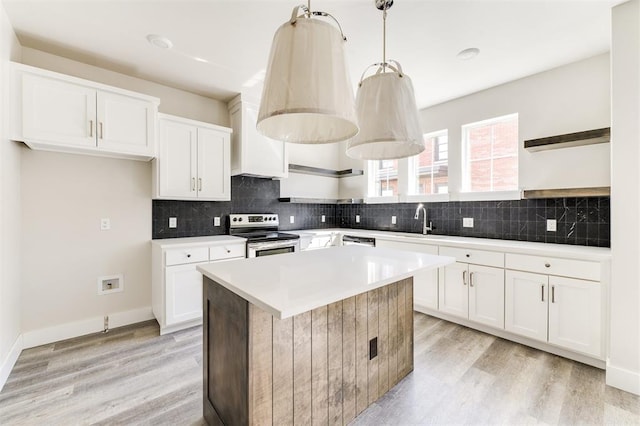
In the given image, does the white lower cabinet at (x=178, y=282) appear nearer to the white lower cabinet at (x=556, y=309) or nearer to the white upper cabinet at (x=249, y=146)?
the white upper cabinet at (x=249, y=146)

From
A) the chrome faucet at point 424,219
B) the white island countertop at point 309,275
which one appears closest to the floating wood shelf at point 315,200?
the chrome faucet at point 424,219

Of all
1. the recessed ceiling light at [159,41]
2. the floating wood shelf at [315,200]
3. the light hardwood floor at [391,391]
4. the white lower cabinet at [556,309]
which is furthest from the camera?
the floating wood shelf at [315,200]

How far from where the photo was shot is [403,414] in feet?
5.59

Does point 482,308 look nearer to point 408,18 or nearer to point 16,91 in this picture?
point 408,18

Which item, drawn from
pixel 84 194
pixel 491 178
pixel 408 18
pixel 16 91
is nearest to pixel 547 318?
pixel 491 178

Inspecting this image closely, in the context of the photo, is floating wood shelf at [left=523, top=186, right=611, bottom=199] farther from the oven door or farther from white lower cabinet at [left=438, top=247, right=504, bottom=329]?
the oven door

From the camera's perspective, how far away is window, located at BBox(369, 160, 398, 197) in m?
4.32

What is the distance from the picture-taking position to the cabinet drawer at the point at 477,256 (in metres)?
2.65

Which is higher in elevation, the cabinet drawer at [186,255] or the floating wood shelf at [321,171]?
the floating wood shelf at [321,171]

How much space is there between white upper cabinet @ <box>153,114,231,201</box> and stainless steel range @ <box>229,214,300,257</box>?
19.8 inches

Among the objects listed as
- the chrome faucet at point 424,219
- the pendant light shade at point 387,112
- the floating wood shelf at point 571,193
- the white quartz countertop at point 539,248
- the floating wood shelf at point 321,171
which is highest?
the floating wood shelf at point 321,171

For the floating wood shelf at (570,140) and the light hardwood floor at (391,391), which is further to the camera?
the floating wood shelf at (570,140)

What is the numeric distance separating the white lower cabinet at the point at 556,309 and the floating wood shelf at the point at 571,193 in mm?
604

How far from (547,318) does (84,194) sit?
445cm
